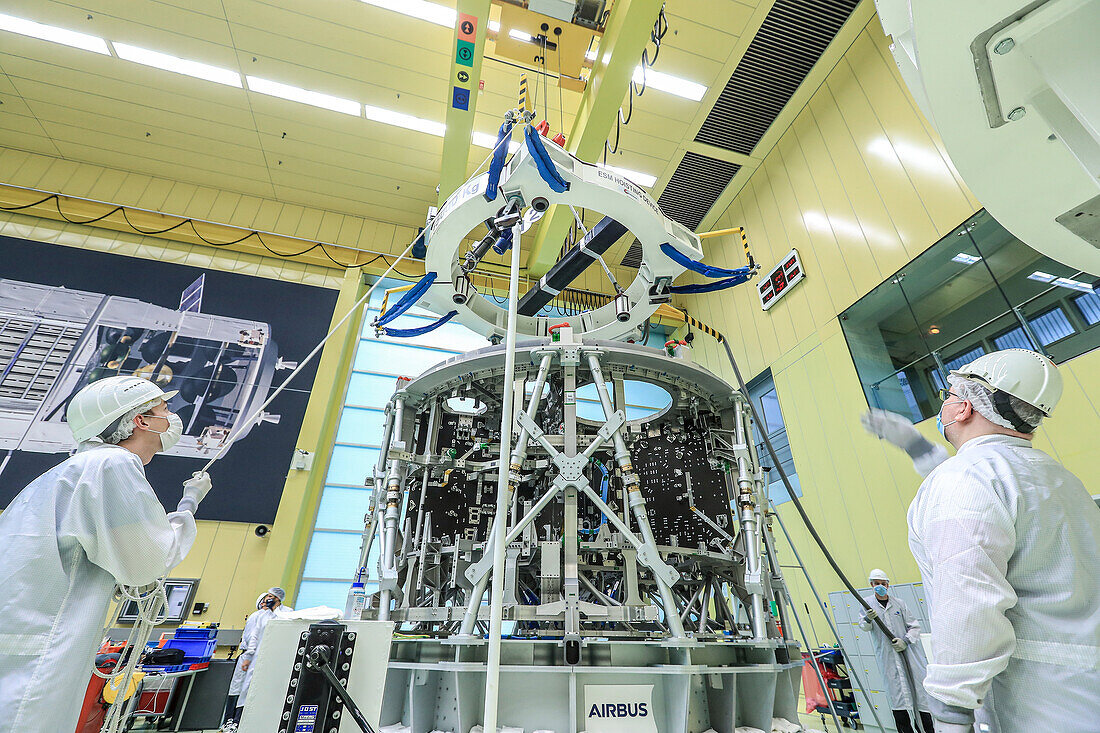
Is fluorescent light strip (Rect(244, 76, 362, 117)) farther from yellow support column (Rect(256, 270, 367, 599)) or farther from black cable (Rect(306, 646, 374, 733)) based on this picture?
black cable (Rect(306, 646, 374, 733))

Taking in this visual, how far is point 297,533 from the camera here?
834 centimetres

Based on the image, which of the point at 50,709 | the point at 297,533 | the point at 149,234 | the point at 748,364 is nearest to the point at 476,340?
the point at 297,533

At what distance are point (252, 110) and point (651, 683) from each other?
Answer: 36.7 feet

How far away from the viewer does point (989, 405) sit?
1.96m

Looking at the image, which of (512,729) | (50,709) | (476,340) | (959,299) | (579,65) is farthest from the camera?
(476,340)

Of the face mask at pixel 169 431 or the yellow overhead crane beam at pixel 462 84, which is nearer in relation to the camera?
the face mask at pixel 169 431

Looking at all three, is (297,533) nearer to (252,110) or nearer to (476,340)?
(476,340)

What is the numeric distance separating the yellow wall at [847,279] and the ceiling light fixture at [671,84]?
1978 millimetres

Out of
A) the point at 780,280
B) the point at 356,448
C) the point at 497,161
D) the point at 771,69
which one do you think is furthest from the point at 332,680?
the point at 771,69

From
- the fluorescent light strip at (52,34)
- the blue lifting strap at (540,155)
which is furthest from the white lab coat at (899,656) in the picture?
the fluorescent light strip at (52,34)

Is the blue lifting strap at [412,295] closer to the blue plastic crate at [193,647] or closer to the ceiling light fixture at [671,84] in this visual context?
the blue plastic crate at [193,647]

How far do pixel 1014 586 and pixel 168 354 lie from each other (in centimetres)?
1107

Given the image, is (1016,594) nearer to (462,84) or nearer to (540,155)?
(540,155)

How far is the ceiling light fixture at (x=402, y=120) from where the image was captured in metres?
9.70
